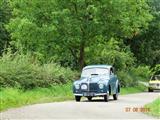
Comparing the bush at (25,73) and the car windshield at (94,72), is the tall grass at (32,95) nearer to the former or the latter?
the bush at (25,73)

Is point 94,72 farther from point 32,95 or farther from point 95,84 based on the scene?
point 32,95

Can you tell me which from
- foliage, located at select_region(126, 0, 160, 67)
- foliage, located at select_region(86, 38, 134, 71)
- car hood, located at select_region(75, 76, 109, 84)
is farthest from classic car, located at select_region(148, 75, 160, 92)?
car hood, located at select_region(75, 76, 109, 84)

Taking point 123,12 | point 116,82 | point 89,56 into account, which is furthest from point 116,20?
point 116,82

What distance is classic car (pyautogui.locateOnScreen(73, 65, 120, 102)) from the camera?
31.9 m

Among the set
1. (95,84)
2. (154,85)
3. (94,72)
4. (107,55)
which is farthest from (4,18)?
(95,84)

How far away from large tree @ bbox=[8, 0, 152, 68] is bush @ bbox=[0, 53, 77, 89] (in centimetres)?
667

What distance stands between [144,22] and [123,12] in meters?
3.96

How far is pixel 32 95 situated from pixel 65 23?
47.7 ft

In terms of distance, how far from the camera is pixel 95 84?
32.1 m

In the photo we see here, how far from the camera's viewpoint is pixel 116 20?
47.9 metres

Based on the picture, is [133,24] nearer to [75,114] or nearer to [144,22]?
[144,22]

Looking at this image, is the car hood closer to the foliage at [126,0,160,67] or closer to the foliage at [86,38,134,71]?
the foliage at [86,38,134,71]

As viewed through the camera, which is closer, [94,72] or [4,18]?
[94,72]

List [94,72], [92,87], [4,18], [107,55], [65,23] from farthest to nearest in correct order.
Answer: [4,18]
[107,55]
[65,23]
[94,72]
[92,87]
